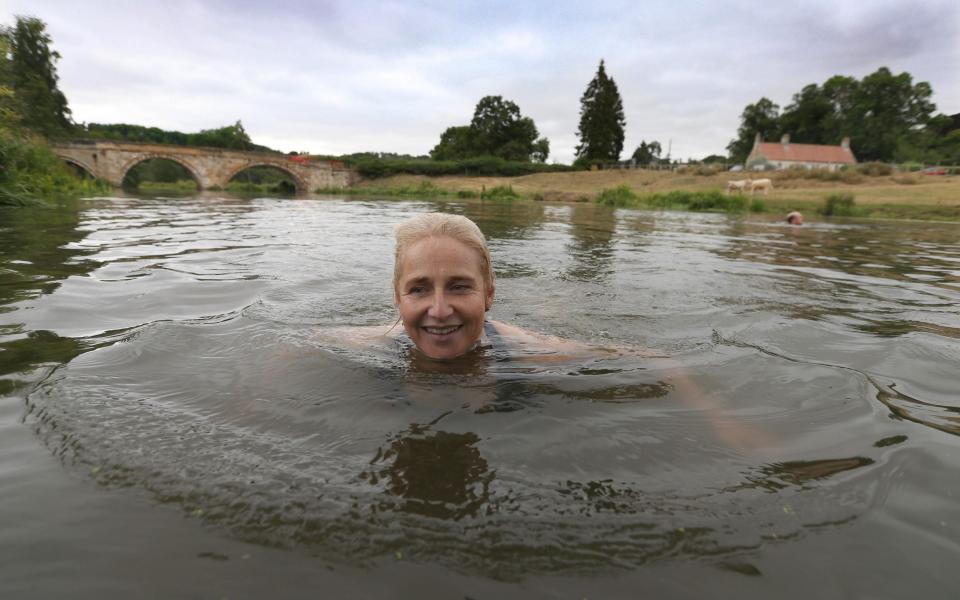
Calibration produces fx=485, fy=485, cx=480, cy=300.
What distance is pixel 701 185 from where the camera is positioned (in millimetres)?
36344

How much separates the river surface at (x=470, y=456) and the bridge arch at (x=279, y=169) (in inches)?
1935

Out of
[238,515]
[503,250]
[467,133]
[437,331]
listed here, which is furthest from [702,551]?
[467,133]

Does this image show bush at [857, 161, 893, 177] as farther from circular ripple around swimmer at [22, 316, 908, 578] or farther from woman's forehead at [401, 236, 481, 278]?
woman's forehead at [401, 236, 481, 278]

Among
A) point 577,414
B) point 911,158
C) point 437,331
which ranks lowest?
point 577,414

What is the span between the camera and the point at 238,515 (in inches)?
57.9

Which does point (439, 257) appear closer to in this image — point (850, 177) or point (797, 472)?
point (797, 472)

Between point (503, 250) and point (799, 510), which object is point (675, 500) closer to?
point (799, 510)

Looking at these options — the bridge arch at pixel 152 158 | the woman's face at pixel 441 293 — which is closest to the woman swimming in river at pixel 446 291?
the woman's face at pixel 441 293

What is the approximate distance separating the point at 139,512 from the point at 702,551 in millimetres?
1668

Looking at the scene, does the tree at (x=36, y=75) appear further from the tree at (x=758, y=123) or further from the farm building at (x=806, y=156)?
the tree at (x=758, y=123)

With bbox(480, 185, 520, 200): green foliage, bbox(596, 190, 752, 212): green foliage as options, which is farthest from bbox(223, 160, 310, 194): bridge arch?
bbox(596, 190, 752, 212): green foliage

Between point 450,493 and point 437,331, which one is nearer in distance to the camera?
point 450,493

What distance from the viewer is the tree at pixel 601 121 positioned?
54.9 m

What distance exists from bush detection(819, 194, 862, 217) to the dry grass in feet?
4.51
